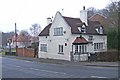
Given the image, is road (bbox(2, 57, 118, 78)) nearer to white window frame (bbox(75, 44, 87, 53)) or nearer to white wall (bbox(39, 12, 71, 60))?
white window frame (bbox(75, 44, 87, 53))

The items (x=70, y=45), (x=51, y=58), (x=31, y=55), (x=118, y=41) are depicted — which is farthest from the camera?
(x=31, y=55)

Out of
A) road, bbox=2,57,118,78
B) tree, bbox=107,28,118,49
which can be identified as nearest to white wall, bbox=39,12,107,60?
tree, bbox=107,28,118,49

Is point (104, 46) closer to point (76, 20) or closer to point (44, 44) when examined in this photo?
point (76, 20)

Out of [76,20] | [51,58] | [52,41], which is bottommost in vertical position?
[51,58]

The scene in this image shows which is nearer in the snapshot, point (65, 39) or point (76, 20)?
point (65, 39)

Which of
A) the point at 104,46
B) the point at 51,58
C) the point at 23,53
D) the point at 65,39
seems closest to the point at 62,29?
the point at 65,39

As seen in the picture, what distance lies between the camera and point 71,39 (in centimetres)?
4003

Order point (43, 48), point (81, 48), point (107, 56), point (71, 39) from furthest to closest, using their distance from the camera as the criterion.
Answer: point (43, 48)
point (81, 48)
point (71, 39)
point (107, 56)

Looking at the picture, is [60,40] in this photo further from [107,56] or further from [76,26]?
[107,56]

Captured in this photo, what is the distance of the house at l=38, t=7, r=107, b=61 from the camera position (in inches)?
1571

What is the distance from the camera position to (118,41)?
4662cm

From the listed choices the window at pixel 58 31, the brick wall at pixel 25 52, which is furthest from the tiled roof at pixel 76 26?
the brick wall at pixel 25 52

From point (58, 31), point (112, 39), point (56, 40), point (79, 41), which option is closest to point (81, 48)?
point (79, 41)

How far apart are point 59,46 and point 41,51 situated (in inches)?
206
